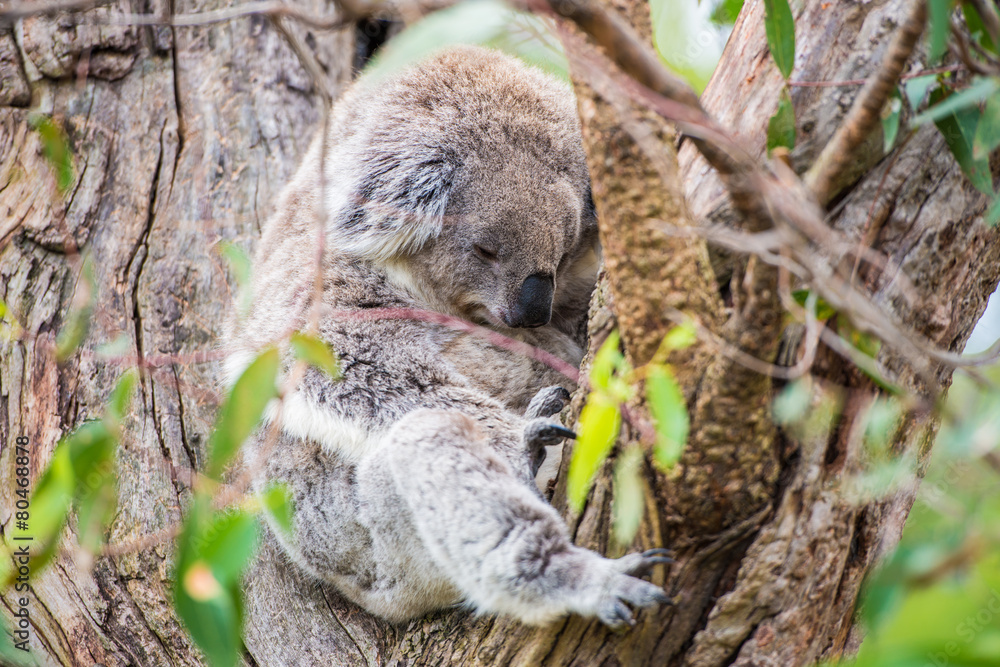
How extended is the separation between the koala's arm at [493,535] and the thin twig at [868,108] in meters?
0.84

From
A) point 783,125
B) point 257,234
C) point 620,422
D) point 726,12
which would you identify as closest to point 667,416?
point 620,422

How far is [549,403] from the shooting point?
2.41 metres

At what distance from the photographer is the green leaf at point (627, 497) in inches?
59.3

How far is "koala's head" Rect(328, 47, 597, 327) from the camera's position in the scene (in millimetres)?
2553

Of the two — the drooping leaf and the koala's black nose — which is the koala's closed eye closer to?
the koala's black nose

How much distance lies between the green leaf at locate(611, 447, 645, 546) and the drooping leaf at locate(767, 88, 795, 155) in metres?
0.75

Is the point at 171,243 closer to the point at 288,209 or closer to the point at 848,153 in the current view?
the point at 288,209

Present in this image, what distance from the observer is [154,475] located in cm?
282

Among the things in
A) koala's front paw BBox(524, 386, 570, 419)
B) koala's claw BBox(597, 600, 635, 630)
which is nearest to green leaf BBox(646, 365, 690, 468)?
koala's claw BBox(597, 600, 635, 630)

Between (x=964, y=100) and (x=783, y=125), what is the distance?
382 millimetres

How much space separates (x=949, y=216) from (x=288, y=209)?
199cm

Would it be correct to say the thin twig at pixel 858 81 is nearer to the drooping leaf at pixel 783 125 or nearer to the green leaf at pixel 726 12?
the drooping leaf at pixel 783 125

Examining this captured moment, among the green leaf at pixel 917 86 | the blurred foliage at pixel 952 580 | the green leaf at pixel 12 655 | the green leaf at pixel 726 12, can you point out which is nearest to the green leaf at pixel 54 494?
the green leaf at pixel 12 655

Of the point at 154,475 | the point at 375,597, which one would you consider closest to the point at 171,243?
the point at 154,475
